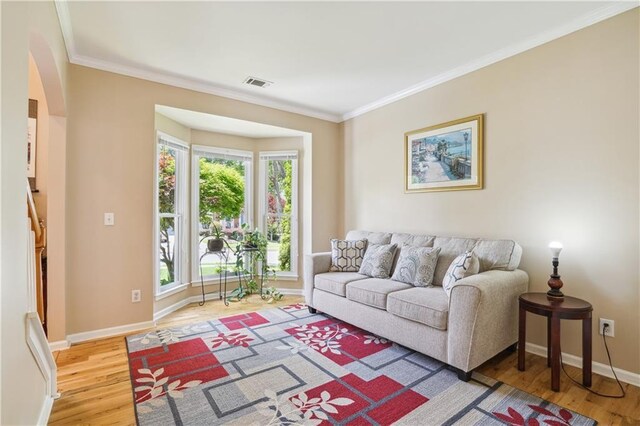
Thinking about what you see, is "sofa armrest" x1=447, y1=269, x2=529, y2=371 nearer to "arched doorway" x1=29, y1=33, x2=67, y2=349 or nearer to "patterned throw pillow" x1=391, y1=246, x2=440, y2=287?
"patterned throw pillow" x1=391, y1=246, x2=440, y2=287

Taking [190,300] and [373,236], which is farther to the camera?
[190,300]

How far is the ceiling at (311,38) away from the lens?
7.48 ft

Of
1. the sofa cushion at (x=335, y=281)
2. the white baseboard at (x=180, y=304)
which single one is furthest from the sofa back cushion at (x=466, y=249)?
the white baseboard at (x=180, y=304)

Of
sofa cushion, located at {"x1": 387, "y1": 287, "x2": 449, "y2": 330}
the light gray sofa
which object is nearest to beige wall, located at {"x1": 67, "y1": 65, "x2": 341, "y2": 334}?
the light gray sofa

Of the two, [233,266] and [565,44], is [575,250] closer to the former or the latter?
[565,44]

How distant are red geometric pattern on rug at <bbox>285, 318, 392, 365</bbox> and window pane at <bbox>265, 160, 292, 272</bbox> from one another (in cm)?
168

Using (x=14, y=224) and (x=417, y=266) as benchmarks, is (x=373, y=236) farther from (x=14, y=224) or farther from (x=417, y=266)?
(x=14, y=224)

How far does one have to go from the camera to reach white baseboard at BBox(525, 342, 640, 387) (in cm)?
219

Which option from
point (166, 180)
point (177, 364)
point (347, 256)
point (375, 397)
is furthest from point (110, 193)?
point (375, 397)

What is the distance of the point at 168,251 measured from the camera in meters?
4.01

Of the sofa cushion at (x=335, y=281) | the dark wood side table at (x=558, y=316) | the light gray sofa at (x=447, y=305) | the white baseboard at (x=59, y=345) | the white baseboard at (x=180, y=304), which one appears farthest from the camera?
the white baseboard at (x=180, y=304)

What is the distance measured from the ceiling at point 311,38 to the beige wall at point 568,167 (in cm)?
21

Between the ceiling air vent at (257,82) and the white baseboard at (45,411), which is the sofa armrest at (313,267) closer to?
the ceiling air vent at (257,82)

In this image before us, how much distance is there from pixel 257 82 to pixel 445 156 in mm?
2234
